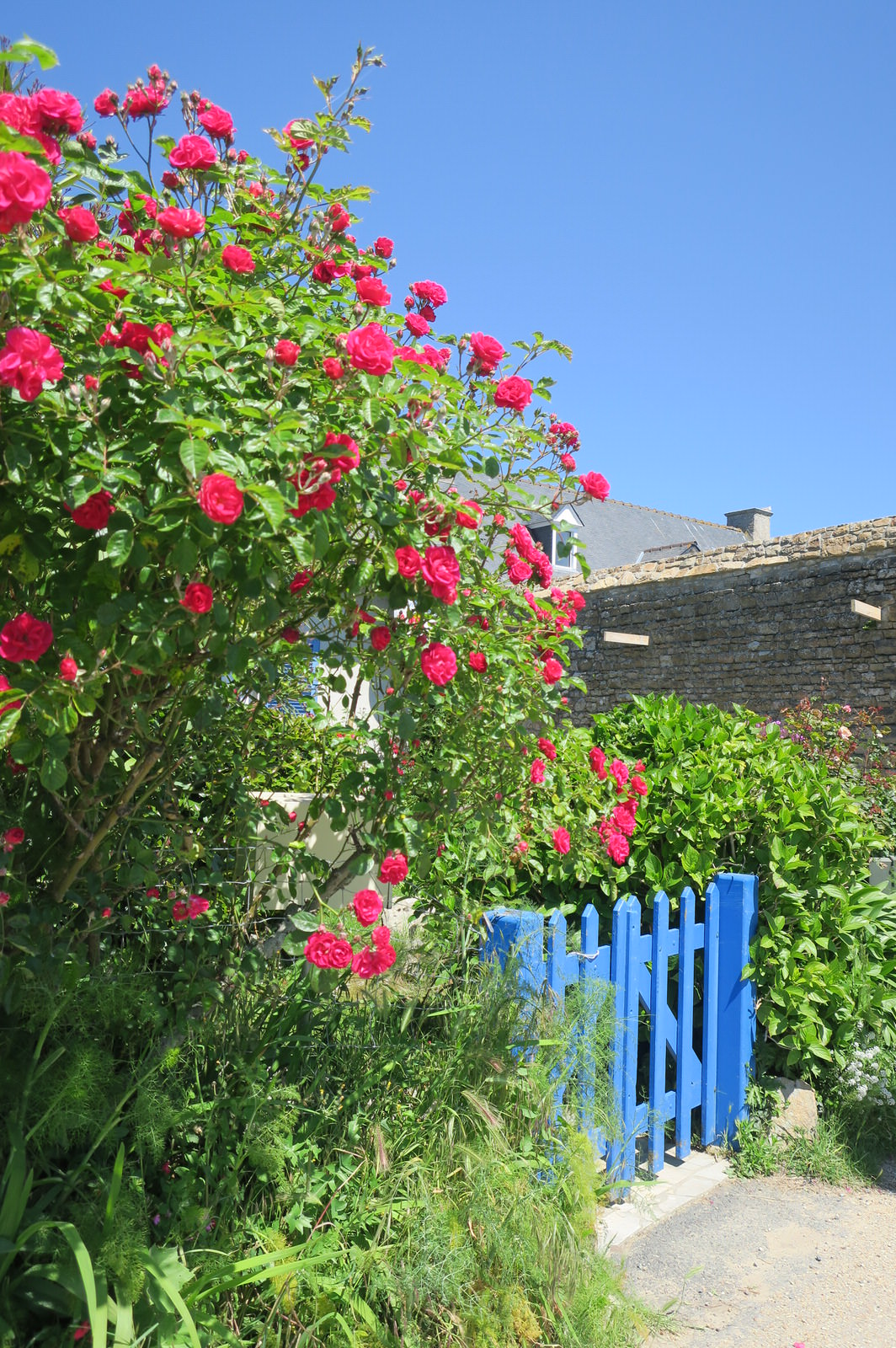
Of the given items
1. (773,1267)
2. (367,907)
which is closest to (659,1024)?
(773,1267)

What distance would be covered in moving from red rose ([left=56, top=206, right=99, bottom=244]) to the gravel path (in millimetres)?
2593

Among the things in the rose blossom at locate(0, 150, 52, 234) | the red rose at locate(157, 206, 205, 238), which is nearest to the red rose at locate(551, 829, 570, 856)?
the red rose at locate(157, 206, 205, 238)

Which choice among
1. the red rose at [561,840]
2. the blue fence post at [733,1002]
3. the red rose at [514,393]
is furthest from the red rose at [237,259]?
the blue fence post at [733,1002]

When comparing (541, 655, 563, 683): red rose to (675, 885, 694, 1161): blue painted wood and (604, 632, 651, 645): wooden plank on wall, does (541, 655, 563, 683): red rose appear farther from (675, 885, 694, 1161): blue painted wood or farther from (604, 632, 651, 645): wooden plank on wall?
(604, 632, 651, 645): wooden plank on wall

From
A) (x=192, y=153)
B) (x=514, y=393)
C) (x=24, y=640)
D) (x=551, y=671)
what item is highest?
(x=192, y=153)

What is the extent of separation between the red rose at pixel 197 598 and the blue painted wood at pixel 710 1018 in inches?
107

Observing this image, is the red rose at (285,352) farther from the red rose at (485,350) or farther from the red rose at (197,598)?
the red rose at (485,350)

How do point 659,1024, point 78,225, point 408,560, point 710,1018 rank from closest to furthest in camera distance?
point 78,225
point 408,560
point 659,1024
point 710,1018

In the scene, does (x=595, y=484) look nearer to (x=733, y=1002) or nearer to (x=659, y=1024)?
(x=659, y=1024)

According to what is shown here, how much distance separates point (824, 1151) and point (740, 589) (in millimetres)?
9944

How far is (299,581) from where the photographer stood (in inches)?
77.7

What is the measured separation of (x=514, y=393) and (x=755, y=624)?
1093 centimetres

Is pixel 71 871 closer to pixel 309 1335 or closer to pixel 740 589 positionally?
pixel 309 1335

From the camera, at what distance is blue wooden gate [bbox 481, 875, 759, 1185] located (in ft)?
9.80
